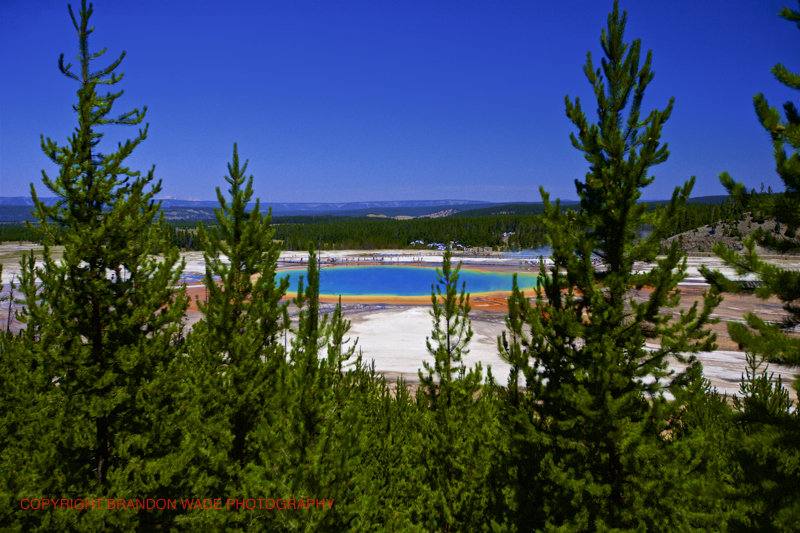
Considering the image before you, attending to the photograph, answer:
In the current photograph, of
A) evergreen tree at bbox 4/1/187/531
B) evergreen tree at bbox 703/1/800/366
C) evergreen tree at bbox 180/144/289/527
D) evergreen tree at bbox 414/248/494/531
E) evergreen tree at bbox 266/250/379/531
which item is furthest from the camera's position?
evergreen tree at bbox 180/144/289/527

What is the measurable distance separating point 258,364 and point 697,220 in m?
81.6

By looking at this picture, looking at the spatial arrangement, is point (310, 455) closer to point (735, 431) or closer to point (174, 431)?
point (174, 431)

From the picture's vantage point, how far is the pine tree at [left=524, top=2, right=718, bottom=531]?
4.61 meters

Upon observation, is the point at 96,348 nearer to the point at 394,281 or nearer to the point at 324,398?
the point at 324,398

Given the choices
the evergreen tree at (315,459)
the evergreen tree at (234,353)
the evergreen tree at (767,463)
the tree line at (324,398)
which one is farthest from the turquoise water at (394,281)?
the evergreen tree at (767,463)

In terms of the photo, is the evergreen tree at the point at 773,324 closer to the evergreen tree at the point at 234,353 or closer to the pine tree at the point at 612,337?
the pine tree at the point at 612,337

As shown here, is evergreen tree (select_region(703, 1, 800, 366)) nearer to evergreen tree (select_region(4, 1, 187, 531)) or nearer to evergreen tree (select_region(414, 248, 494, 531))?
evergreen tree (select_region(414, 248, 494, 531))

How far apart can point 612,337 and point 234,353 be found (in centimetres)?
557

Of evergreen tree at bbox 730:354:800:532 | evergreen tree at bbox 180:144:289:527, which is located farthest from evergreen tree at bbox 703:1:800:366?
evergreen tree at bbox 180:144:289:527

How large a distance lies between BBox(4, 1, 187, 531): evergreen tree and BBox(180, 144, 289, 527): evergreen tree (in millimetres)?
590

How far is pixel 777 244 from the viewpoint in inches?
117

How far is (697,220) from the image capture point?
2815 inches

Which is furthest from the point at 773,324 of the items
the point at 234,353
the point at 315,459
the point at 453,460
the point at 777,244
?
the point at 234,353

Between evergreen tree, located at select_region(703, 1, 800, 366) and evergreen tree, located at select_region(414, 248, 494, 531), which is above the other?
evergreen tree, located at select_region(703, 1, 800, 366)
